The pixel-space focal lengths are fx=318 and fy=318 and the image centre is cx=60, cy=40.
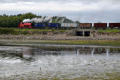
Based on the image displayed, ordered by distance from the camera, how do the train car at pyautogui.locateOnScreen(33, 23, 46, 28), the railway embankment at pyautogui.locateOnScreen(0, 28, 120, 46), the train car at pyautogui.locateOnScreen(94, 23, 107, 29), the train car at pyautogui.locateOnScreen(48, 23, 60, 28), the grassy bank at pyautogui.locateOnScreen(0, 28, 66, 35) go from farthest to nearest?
the train car at pyautogui.locateOnScreen(33, 23, 46, 28), the train car at pyautogui.locateOnScreen(48, 23, 60, 28), the train car at pyautogui.locateOnScreen(94, 23, 107, 29), the grassy bank at pyautogui.locateOnScreen(0, 28, 66, 35), the railway embankment at pyautogui.locateOnScreen(0, 28, 120, 46)

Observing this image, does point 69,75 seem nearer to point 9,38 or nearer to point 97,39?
point 97,39

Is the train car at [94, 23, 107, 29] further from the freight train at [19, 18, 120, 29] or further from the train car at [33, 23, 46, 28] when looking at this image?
the train car at [33, 23, 46, 28]

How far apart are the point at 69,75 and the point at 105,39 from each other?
6731 centimetres

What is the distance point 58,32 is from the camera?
4323 inches

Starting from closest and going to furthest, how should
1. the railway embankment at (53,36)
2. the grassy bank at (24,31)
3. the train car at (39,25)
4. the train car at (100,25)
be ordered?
the railway embankment at (53,36) → the grassy bank at (24,31) → the train car at (100,25) → the train car at (39,25)

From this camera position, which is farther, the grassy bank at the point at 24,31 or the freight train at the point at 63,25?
the freight train at the point at 63,25

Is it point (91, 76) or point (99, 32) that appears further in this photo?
point (99, 32)

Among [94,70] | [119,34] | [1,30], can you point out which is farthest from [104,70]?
[1,30]

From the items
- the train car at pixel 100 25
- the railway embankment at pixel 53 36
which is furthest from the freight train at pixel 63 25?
the railway embankment at pixel 53 36

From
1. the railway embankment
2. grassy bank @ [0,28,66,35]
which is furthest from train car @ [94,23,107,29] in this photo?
grassy bank @ [0,28,66,35]

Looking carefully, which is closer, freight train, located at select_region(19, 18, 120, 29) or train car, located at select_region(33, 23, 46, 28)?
freight train, located at select_region(19, 18, 120, 29)

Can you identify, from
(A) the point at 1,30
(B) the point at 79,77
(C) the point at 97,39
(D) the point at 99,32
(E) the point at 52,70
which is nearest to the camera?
(B) the point at 79,77

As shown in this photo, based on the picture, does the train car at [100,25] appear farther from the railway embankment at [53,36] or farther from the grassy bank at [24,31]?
the grassy bank at [24,31]

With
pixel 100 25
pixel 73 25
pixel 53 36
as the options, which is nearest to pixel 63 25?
pixel 73 25
